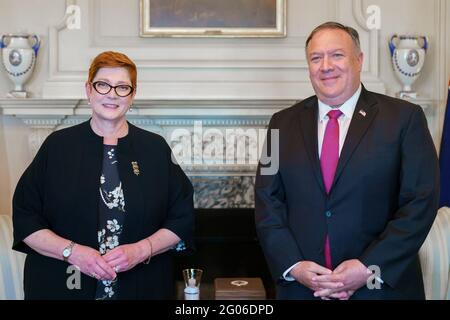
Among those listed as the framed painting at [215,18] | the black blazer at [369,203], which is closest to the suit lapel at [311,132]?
the black blazer at [369,203]

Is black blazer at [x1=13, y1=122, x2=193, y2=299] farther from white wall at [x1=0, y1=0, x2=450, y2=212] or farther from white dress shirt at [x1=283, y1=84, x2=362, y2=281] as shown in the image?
white wall at [x1=0, y1=0, x2=450, y2=212]

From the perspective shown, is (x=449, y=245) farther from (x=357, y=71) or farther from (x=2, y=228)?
(x=2, y=228)

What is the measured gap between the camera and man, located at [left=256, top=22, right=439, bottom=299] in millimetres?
2205

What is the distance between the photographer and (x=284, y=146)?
243cm

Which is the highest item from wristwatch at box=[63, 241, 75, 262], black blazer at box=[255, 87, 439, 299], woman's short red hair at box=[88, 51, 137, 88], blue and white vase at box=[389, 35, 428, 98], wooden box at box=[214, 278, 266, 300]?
blue and white vase at box=[389, 35, 428, 98]

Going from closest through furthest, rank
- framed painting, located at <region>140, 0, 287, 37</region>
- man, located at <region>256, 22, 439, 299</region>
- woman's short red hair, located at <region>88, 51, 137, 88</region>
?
man, located at <region>256, 22, 439, 299</region>
woman's short red hair, located at <region>88, 51, 137, 88</region>
framed painting, located at <region>140, 0, 287, 37</region>

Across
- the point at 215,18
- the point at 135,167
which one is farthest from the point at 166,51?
the point at 135,167

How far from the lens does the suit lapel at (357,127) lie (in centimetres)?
227

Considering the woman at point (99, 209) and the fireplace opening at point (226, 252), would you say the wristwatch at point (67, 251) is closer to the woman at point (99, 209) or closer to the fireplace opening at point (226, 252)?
the woman at point (99, 209)

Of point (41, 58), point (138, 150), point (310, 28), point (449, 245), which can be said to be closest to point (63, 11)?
point (41, 58)

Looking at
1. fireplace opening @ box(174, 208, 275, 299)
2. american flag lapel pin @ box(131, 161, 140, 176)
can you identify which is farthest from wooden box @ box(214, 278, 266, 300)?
american flag lapel pin @ box(131, 161, 140, 176)

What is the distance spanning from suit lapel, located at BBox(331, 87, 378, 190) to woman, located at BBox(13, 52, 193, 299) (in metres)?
0.67

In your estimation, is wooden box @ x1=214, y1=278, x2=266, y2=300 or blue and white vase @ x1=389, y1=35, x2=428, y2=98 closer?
wooden box @ x1=214, y1=278, x2=266, y2=300

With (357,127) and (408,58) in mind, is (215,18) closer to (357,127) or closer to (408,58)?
(408,58)
